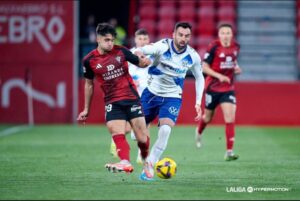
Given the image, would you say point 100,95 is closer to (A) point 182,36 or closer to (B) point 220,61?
(B) point 220,61

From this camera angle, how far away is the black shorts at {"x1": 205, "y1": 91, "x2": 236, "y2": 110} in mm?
14719

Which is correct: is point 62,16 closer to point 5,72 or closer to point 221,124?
point 5,72

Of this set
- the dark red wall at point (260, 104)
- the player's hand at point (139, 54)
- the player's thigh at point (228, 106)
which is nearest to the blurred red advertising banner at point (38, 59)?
the dark red wall at point (260, 104)

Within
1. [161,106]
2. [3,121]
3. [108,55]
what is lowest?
[3,121]

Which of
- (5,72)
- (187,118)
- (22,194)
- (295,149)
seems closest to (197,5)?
(187,118)

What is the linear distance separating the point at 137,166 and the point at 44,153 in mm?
2681

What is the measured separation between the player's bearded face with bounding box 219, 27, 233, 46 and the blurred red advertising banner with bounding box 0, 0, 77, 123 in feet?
28.3

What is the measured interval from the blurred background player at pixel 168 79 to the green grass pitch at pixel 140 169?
0.68 metres

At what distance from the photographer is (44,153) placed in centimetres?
1484

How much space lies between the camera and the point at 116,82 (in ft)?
34.7

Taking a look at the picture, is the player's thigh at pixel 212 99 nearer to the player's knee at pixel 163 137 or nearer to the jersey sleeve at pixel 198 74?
the jersey sleeve at pixel 198 74

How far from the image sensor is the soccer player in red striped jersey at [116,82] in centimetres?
1046

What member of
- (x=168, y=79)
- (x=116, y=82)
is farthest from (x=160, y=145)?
(x=116, y=82)

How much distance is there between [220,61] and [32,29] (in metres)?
9.54
